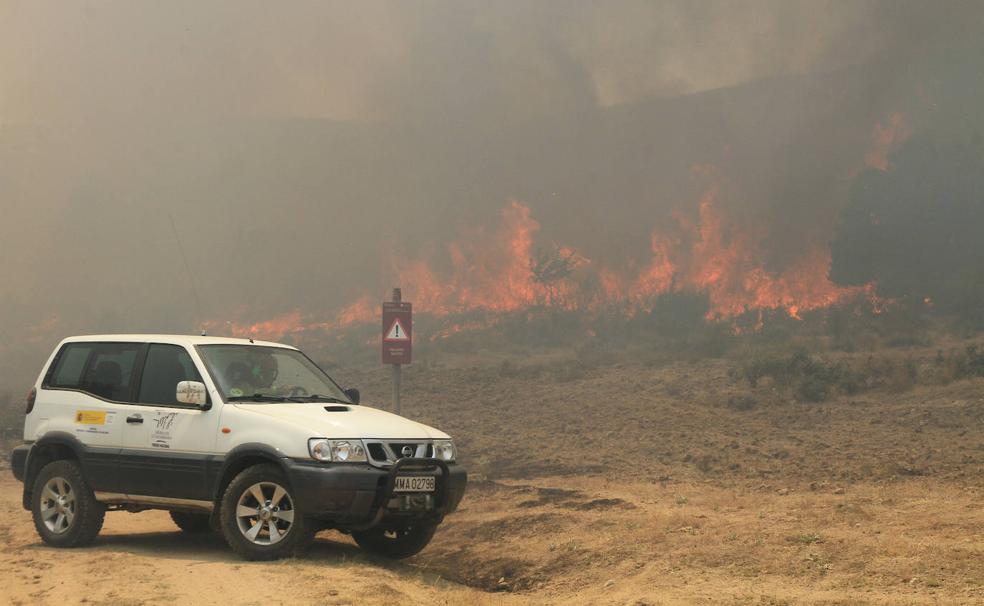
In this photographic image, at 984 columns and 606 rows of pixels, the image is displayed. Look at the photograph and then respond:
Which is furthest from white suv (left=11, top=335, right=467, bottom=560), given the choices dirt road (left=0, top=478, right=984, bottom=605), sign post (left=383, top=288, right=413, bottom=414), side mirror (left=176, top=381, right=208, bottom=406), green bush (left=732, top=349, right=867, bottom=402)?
green bush (left=732, top=349, right=867, bottom=402)

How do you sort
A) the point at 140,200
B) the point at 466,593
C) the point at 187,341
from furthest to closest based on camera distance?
the point at 140,200, the point at 187,341, the point at 466,593

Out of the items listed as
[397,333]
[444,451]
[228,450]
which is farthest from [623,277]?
[228,450]

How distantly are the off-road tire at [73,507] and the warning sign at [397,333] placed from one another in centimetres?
629

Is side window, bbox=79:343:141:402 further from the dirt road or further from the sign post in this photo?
the sign post

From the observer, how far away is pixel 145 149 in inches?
3002

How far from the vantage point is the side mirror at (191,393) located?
28.7 ft

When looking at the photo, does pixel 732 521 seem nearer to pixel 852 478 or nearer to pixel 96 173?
pixel 852 478

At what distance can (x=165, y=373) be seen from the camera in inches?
369

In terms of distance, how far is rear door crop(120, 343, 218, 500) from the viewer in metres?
8.77

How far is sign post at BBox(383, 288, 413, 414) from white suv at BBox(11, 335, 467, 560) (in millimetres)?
5232

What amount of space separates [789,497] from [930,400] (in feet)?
28.2

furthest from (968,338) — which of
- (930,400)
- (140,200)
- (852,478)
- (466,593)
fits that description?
(140,200)

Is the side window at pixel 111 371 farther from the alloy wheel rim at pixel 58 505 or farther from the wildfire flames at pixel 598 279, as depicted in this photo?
the wildfire flames at pixel 598 279

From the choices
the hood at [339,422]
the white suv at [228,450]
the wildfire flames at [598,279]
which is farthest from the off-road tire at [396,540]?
the wildfire flames at [598,279]
